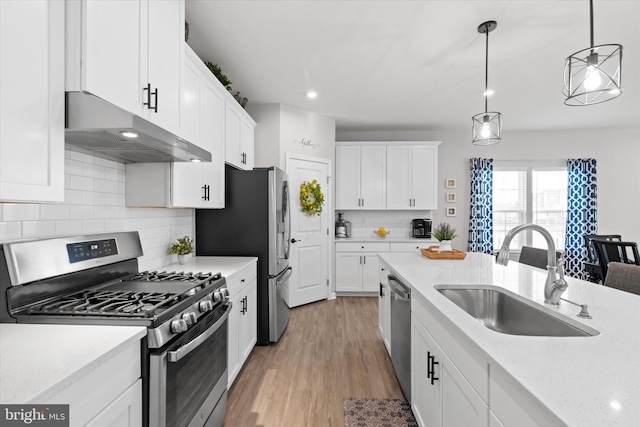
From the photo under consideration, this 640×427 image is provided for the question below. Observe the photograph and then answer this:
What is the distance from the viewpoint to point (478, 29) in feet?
8.30

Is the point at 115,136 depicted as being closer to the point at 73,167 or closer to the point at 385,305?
the point at 73,167

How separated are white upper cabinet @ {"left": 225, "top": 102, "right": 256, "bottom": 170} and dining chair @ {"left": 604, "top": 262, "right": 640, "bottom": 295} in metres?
2.94

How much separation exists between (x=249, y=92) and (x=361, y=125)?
6.99ft

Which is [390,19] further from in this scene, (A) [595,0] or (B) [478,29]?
(A) [595,0]

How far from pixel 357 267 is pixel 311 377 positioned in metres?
2.63

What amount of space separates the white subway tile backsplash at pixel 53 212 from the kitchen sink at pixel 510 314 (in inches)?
77.5

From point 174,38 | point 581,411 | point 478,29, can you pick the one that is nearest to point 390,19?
point 478,29

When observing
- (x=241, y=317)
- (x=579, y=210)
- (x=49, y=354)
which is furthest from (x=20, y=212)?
(x=579, y=210)

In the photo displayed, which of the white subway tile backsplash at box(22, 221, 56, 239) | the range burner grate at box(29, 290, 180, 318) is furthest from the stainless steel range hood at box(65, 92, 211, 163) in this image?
the range burner grate at box(29, 290, 180, 318)

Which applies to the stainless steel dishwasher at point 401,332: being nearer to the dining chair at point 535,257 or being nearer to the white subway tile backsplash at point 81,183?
the dining chair at point 535,257

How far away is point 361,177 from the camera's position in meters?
5.29

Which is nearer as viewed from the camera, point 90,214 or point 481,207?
point 90,214

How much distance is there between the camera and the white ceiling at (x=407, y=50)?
2318mm

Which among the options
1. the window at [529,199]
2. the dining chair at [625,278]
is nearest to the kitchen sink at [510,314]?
the dining chair at [625,278]
